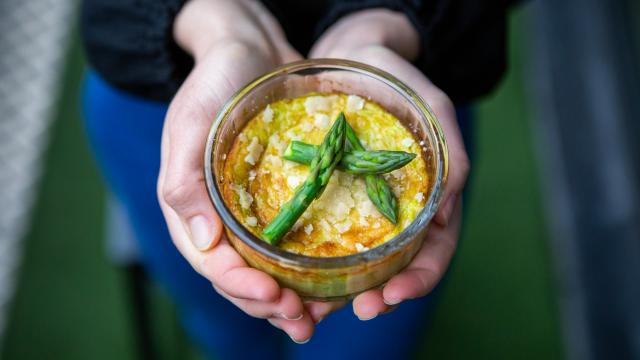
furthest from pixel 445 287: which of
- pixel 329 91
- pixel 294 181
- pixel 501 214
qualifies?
pixel 294 181

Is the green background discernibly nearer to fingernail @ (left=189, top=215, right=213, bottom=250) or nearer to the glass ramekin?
the glass ramekin

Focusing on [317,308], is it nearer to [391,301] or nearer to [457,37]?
[391,301]

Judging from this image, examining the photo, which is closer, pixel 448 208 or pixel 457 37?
pixel 448 208

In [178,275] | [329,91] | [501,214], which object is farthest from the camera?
[501,214]

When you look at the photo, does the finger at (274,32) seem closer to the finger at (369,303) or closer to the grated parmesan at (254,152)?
the grated parmesan at (254,152)

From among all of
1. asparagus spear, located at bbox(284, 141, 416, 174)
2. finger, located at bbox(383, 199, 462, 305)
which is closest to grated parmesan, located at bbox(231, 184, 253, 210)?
asparagus spear, located at bbox(284, 141, 416, 174)

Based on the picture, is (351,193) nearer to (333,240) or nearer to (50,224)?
Result: (333,240)

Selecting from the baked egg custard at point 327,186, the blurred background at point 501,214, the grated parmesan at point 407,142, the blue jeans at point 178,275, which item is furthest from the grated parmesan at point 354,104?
the blurred background at point 501,214
